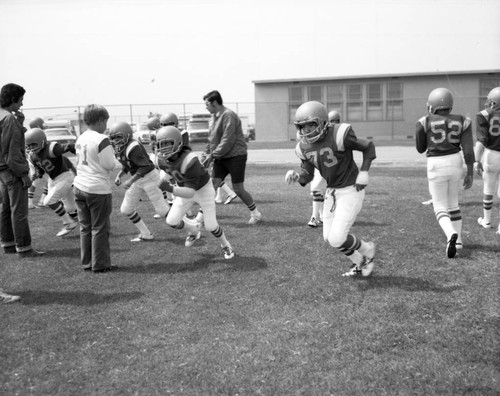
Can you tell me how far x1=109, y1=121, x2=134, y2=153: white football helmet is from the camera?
7.79 m

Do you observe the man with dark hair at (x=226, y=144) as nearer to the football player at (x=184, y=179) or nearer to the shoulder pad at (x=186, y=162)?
the football player at (x=184, y=179)

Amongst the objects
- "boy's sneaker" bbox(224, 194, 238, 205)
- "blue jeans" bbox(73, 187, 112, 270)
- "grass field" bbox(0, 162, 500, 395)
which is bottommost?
"grass field" bbox(0, 162, 500, 395)

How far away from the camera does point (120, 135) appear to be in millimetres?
7809

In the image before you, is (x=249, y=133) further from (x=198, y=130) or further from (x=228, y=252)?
(x=228, y=252)

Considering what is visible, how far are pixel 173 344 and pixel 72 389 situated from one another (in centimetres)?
95

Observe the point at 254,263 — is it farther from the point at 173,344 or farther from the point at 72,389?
the point at 72,389

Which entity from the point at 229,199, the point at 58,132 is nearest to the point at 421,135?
the point at 229,199

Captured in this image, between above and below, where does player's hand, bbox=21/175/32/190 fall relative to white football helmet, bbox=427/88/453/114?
below

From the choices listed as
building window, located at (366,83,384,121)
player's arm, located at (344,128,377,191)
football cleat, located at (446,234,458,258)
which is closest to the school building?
building window, located at (366,83,384,121)

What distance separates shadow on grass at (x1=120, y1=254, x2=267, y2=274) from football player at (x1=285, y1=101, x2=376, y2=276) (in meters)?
1.24

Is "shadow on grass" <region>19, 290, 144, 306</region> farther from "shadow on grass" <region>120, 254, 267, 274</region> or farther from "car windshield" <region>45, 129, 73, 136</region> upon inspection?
"car windshield" <region>45, 129, 73, 136</region>

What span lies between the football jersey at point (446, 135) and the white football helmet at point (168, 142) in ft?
10.5

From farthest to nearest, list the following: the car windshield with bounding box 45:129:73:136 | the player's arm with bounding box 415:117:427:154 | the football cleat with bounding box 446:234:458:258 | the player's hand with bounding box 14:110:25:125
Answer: the car windshield with bounding box 45:129:73:136 < the player's hand with bounding box 14:110:25:125 < the player's arm with bounding box 415:117:427:154 < the football cleat with bounding box 446:234:458:258

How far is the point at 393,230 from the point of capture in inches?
333
